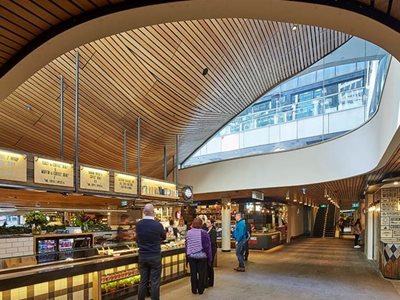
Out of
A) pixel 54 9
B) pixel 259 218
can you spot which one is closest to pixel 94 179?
pixel 54 9

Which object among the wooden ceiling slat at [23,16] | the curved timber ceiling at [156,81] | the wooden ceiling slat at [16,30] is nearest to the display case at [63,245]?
the curved timber ceiling at [156,81]

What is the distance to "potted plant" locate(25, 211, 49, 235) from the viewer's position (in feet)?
20.9

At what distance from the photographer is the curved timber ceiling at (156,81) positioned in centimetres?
660

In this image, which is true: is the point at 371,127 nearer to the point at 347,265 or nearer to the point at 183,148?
the point at 347,265

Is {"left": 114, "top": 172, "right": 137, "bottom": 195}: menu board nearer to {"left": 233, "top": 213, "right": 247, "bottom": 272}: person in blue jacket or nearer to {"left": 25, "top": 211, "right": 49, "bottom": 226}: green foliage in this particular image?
{"left": 25, "top": 211, "right": 49, "bottom": 226}: green foliage

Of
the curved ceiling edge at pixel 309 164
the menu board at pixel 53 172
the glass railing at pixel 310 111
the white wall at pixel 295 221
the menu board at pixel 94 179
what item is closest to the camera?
the menu board at pixel 53 172

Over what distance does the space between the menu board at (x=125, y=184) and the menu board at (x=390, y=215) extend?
21.9ft

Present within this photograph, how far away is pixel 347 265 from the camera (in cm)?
1172

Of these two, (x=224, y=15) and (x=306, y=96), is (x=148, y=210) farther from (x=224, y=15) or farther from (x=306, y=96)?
(x=306, y=96)

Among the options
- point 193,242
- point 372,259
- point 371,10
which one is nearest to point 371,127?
point 193,242

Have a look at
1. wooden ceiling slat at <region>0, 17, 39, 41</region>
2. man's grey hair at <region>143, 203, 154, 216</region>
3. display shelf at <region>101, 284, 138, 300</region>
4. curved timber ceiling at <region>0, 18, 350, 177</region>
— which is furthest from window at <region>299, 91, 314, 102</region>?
wooden ceiling slat at <region>0, 17, 39, 41</region>

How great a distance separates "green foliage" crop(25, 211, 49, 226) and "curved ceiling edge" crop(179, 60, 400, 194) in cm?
596

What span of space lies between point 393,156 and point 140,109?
209 inches

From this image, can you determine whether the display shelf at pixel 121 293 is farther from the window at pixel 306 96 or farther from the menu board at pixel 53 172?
the window at pixel 306 96
